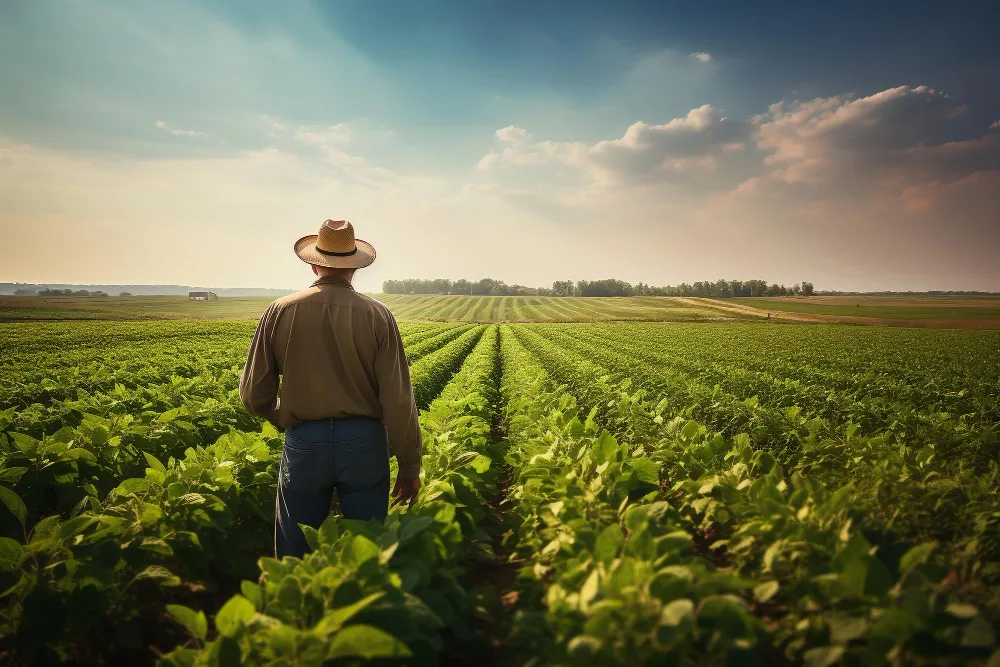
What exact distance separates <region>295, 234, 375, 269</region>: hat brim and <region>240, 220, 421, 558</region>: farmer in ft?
0.04

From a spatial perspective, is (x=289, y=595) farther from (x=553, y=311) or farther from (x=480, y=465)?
(x=553, y=311)

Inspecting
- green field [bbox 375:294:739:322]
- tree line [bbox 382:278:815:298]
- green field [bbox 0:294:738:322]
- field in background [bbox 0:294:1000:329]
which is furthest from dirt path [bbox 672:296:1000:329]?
tree line [bbox 382:278:815:298]

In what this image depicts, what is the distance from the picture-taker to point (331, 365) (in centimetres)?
287

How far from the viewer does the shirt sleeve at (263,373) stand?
2979 millimetres

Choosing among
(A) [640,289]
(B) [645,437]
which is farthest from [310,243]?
(A) [640,289]

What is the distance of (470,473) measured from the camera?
3.42 meters

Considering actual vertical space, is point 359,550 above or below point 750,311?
below

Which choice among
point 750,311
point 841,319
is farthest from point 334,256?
point 750,311

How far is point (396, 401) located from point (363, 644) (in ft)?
5.38

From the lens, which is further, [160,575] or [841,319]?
[841,319]

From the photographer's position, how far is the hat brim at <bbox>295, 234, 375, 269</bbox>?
3078 millimetres

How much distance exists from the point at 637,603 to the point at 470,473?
207 centimetres

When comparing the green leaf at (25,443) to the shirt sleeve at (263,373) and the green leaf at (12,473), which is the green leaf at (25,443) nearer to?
the green leaf at (12,473)

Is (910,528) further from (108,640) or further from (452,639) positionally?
(108,640)
